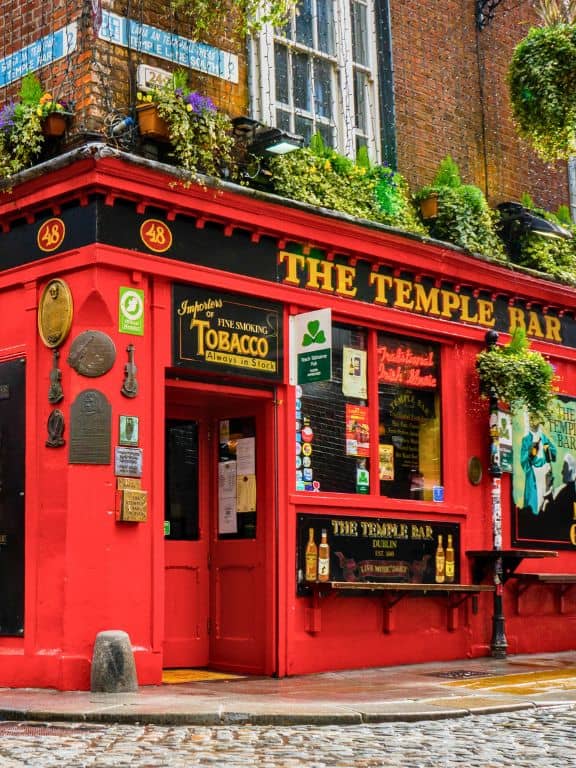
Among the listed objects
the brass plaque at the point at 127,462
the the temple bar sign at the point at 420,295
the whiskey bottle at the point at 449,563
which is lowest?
the whiskey bottle at the point at 449,563

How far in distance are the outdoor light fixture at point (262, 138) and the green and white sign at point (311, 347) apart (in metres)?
1.68

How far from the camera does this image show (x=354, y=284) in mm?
13844

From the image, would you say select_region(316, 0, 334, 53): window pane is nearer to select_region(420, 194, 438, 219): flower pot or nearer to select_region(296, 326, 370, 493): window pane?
select_region(420, 194, 438, 219): flower pot

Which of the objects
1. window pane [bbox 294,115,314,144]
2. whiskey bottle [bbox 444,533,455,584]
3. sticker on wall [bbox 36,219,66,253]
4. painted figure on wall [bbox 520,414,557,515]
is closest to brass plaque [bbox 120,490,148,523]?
sticker on wall [bbox 36,219,66,253]

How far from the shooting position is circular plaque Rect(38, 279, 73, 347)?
1163 centimetres

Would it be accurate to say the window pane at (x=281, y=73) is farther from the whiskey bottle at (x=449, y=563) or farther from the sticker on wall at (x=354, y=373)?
the whiskey bottle at (x=449, y=563)

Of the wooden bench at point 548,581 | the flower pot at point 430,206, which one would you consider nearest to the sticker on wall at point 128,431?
the flower pot at point 430,206

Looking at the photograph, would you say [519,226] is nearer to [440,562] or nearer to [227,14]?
[440,562]

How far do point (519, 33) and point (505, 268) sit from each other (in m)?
3.93

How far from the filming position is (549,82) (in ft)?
46.3

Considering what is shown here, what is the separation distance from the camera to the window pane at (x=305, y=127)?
568 inches

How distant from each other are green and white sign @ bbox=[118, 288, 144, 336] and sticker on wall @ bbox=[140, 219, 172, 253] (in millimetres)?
451

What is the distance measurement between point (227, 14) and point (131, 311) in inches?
144

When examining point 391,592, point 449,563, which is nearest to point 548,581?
point 449,563
